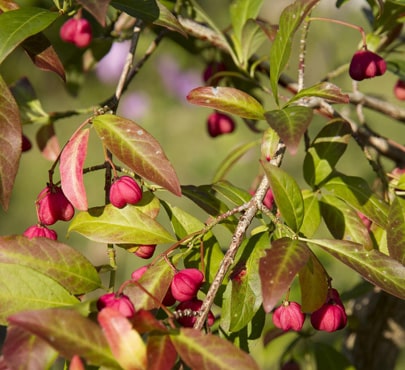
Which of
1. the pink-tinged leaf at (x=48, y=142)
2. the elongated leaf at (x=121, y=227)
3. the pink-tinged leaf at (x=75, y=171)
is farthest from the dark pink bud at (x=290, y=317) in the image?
the pink-tinged leaf at (x=48, y=142)

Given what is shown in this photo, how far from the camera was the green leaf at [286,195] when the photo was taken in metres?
0.73

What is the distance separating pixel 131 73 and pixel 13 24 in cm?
34

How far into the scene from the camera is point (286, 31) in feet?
2.65

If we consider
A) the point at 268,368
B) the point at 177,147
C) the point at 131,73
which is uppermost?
the point at 131,73

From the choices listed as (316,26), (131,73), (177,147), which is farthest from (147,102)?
(131,73)

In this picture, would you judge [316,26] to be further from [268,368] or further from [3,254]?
[3,254]

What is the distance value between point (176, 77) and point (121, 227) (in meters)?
4.19

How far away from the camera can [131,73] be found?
44.3 inches

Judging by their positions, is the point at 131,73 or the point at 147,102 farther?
the point at 147,102

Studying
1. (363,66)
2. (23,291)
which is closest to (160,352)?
(23,291)

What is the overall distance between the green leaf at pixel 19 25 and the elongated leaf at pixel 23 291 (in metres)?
0.23

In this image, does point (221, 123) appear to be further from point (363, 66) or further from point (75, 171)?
point (75, 171)

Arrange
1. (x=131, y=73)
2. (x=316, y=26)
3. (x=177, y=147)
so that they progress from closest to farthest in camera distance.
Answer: (x=131, y=73), (x=316, y=26), (x=177, y=147)

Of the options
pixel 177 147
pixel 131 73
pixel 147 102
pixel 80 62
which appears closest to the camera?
pixel 131 73
